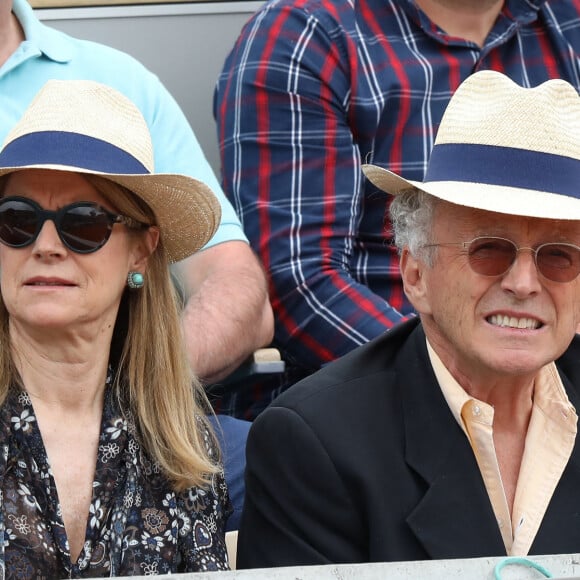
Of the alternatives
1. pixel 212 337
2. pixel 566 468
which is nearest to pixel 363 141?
pixel 212 337

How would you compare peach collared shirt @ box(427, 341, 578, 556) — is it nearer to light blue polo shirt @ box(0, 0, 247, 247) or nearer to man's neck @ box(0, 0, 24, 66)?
light blue polo shirt @ box(0, 0, 247, 247)

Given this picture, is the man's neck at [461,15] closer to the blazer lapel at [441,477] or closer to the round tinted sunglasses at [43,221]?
the blazer lapel at [441,477]

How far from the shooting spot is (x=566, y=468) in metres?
2.53

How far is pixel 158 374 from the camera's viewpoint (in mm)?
2732

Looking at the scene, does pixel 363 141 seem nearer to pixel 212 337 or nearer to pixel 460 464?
pixel 212 337

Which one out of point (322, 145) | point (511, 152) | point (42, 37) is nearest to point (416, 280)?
point (511, 152)

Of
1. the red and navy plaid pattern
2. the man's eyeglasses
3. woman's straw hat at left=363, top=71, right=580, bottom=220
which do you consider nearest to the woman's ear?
woman's straw hat at left=363, top=71, right=580, bottom=220

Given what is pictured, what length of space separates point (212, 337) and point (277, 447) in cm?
93

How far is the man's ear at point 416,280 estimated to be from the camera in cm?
256

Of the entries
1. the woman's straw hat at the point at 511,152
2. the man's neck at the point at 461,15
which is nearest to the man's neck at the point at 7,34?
the man's neck at the point at 461,15

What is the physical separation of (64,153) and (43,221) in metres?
0.14

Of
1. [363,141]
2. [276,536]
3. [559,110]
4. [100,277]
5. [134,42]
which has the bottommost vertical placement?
[276,536]

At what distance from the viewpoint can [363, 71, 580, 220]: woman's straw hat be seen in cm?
240

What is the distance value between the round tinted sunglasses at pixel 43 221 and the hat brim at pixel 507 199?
2.18ft
